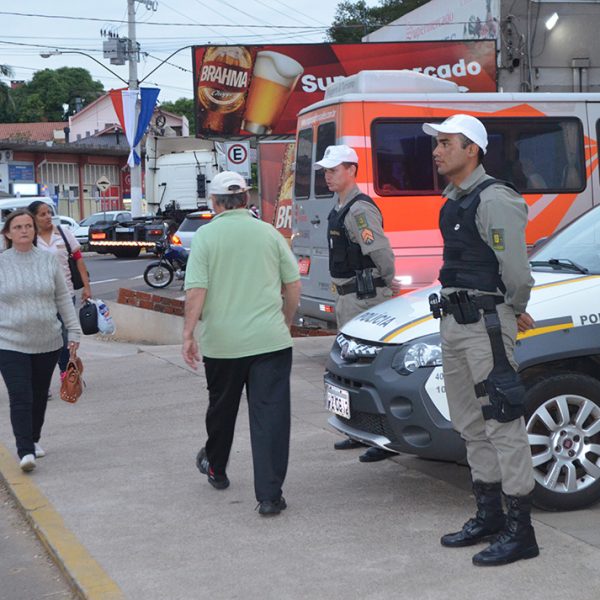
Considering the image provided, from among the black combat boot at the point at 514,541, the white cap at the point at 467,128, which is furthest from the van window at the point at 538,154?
the black combat boot at the point at 514,541

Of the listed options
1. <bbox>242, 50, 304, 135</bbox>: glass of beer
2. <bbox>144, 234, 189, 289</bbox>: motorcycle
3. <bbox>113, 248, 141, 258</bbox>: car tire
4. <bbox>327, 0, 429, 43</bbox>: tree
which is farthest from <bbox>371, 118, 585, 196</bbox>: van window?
<bbox>327, 0, 429, 43</bbox>: tree

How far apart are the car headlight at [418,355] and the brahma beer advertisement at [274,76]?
1963 cm

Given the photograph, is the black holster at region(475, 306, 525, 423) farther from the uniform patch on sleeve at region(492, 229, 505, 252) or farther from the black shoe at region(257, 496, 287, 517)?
the black shoe at region(257, 496, 287, 517)

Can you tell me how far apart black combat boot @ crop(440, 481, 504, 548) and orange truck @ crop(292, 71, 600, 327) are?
5.72 metres

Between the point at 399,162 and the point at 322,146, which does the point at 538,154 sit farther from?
the point at 322,146

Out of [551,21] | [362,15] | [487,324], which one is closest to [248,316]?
[487,324]

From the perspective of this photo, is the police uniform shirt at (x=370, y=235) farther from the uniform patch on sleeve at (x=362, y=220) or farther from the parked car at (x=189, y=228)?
the parked car at (x=189, y=228)

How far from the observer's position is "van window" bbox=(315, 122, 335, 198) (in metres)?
11.4

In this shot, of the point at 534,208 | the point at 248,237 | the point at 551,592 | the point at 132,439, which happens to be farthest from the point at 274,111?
the point at 551,592

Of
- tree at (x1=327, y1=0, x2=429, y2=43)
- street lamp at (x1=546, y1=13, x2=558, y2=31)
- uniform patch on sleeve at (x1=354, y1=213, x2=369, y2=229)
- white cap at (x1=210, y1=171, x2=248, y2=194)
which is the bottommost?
uniform patch on sleeve at (x1=354, y1=213, x2=369, y2=229)

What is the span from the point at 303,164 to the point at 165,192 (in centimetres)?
2367

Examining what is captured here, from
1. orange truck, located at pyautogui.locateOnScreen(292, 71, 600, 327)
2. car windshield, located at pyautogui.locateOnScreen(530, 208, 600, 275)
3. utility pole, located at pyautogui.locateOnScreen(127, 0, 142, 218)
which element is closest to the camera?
car windshield, located at pyautogui.locateOnScreen(530, 208, 600, 275)

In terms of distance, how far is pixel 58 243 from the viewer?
381 inches

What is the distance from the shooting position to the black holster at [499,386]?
479 centimetres
